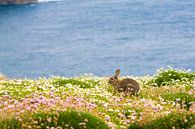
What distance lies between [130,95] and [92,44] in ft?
304

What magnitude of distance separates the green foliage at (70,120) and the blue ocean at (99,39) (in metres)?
61.7

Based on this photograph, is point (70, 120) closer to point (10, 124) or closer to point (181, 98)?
→ point (10, 124)

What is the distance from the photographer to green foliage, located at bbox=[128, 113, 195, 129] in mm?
12961

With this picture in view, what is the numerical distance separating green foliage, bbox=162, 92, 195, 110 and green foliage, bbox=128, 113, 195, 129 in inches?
162

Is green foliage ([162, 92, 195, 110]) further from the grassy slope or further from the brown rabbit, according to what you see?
the brown rabbit

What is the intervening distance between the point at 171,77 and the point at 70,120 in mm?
11816

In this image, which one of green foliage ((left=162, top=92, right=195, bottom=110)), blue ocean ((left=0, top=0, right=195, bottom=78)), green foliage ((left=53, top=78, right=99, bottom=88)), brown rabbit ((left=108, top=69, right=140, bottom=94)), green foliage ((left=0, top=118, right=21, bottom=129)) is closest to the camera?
green foliage ((left=0, top=118, right=21, bottom=129))

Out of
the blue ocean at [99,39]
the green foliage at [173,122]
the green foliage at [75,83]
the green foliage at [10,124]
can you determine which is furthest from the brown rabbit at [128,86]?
the blue ocean at [99,39]

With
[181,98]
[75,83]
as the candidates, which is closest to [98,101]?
[181,98]

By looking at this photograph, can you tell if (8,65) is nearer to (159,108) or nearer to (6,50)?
(6,50)

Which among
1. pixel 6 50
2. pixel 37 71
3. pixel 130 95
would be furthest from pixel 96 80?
pixel 6 50

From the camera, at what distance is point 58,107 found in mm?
13805

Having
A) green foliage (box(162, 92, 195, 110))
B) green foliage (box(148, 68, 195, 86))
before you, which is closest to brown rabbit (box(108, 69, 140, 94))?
green foliage (box(162, 92, 195, 110))

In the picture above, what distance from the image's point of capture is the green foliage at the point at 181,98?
1780cm
